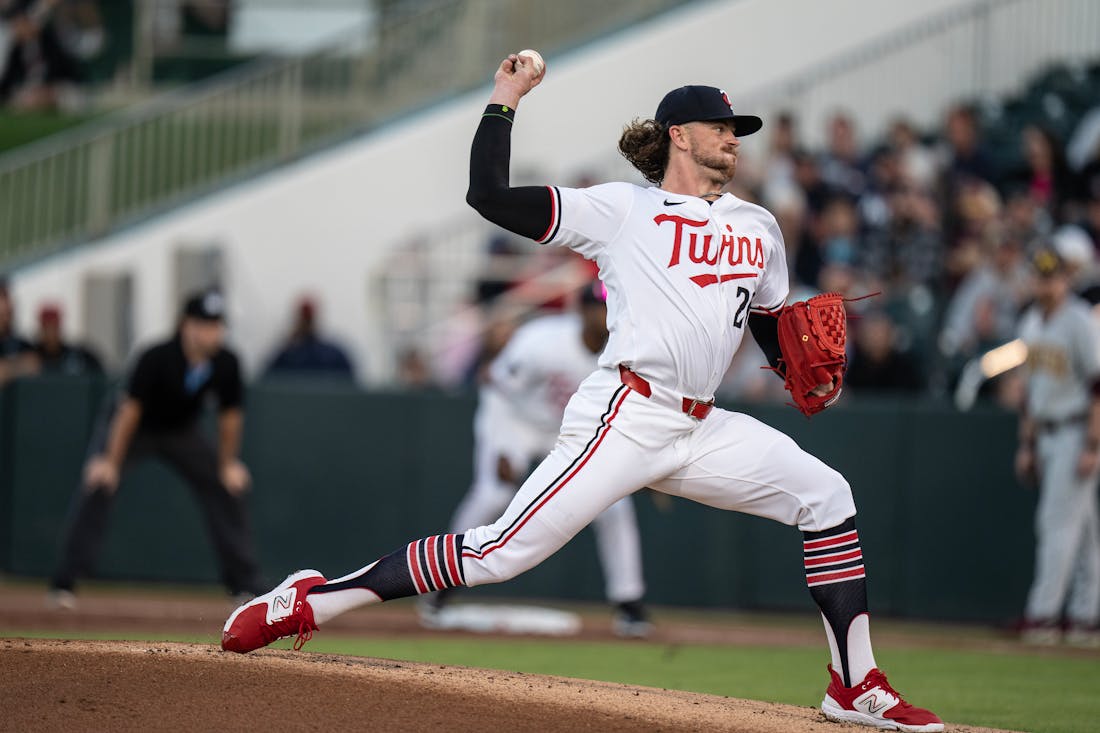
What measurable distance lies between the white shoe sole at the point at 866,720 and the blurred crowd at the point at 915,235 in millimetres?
6250

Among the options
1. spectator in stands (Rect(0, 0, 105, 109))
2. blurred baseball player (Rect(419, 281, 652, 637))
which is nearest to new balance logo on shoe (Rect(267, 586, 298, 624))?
blurred baseball player (Rect(419, 281, 652, 637))

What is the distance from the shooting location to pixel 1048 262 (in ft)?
35.2

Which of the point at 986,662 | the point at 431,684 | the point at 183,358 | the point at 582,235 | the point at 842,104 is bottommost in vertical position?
A: the point at 986,662

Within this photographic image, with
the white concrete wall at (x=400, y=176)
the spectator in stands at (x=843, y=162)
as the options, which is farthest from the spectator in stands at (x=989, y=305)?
the white concrete wall at (x=400, y=176)

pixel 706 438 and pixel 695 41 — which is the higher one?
pixel 695 41

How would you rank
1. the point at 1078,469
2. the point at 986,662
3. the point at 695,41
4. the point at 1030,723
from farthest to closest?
the point at 695,41
the point at 1078,469
the point at 986,662
the point at 1030,723

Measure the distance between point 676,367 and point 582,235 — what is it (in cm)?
59

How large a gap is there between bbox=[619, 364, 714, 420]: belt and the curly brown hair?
0.84m

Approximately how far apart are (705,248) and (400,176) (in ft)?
38.7

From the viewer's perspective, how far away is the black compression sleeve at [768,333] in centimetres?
634

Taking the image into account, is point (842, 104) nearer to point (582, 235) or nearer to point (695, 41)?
point (695, 41)

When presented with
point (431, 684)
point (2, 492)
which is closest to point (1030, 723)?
point (431, 684)

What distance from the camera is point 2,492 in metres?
14.0

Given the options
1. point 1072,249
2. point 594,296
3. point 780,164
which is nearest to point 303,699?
point 594,296
